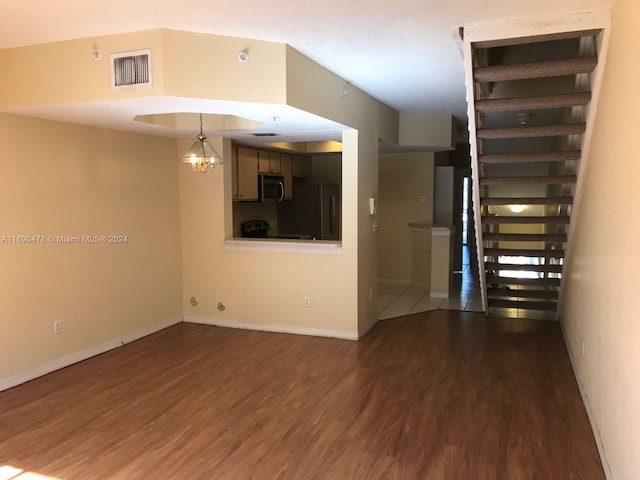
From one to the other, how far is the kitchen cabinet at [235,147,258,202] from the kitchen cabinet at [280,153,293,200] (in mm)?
798

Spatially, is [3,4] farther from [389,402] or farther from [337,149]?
[337,149]

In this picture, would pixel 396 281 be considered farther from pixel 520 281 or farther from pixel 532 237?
pixel 532 237

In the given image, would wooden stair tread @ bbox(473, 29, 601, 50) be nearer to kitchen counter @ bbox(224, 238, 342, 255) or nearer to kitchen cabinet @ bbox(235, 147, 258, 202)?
kitchen counter @ bbox(224, 238, 342, 255)

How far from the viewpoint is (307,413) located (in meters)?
3.21

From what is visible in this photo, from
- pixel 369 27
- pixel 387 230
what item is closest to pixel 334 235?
pixel 387 230

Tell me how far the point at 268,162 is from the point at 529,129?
12.7 ft

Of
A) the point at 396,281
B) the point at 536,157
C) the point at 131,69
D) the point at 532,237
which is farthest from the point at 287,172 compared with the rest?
the point at 131,69

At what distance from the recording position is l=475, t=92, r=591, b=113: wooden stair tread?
3.17 m

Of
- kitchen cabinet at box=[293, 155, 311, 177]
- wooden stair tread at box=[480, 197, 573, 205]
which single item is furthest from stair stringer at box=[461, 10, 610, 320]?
kitchen cabinet at box=[293, 155, 311, 177]

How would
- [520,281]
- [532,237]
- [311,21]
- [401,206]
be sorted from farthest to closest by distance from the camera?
1. [401,206]
2. [520,281]
3. [532,237]
4. [311,21]

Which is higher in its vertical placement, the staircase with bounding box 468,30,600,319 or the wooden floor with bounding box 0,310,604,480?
the staircase with bounding box 468,30,600,319

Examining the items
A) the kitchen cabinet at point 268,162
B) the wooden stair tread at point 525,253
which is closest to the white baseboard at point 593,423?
the wooden stair tread at point 525,253

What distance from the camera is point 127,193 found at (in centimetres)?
461

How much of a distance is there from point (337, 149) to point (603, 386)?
5.03m
